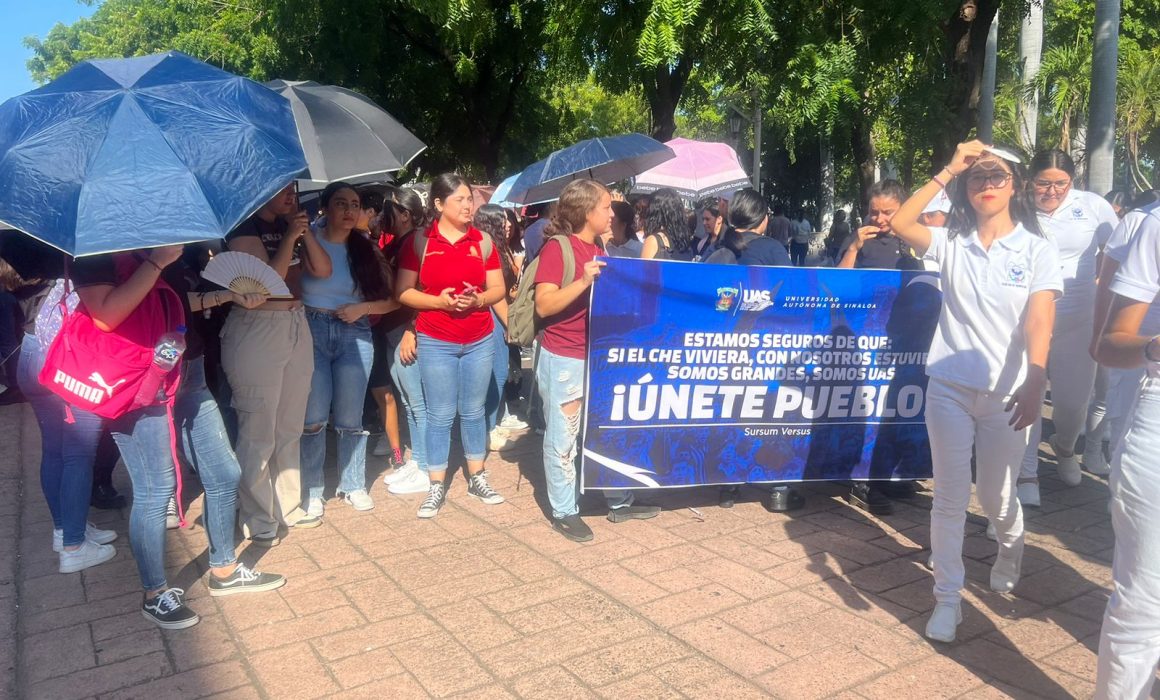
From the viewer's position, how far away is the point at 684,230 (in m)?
6.08

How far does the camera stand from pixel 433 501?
5.33m

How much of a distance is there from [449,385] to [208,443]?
1.53 meters

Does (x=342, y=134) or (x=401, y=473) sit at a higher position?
(x=342, y=134)

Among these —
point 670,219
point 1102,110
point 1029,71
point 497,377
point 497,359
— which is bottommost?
point 497,377

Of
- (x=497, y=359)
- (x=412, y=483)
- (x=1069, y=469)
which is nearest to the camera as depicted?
(x=412, y=483)

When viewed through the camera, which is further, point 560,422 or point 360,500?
point 360,500

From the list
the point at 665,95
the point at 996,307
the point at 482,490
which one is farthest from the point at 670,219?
the point at 665,95

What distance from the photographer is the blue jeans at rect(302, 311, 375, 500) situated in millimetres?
5117

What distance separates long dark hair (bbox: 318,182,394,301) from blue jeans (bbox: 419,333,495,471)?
36 centimetres

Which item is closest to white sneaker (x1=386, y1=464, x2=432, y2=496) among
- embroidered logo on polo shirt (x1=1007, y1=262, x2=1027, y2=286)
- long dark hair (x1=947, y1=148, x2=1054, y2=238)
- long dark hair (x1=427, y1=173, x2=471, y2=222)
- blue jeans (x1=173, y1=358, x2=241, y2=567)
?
blue jeans (x1=173, y1=358, x2=241, y2=567)

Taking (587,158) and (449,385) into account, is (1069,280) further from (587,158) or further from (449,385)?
(449,385)

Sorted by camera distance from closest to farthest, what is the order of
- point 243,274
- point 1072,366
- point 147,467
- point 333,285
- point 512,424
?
point 147,467
point 243,274
point 333,285
point 1072,366
point 512,424

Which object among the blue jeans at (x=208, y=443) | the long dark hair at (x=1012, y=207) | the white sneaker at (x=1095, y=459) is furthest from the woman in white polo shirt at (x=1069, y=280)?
the blue jeans at (x=208, y=443)

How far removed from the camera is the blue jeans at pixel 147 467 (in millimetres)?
3779
